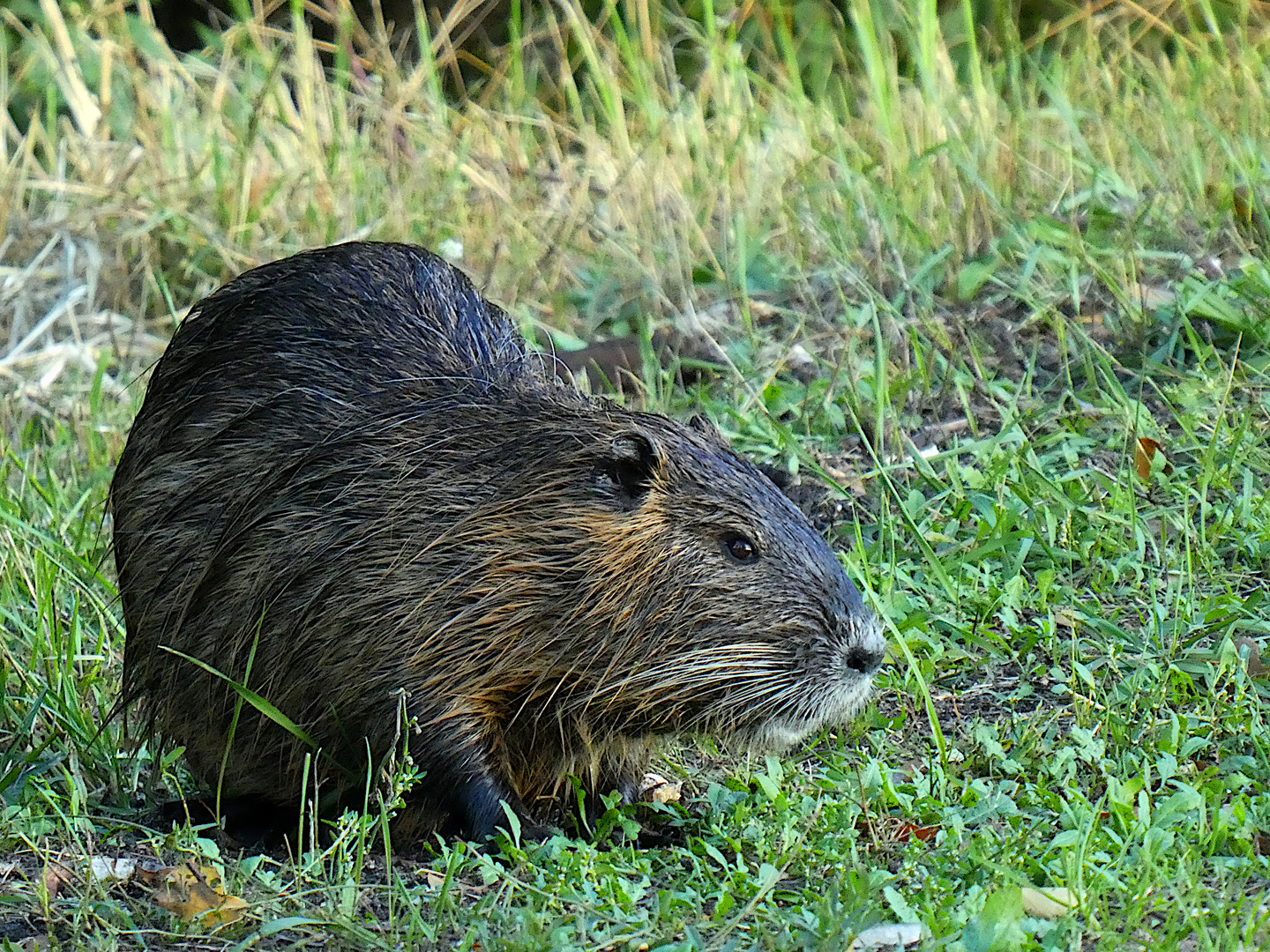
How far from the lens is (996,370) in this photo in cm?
439

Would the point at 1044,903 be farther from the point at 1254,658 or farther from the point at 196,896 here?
the point at 196,896

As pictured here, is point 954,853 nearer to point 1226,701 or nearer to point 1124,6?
point 1226,701

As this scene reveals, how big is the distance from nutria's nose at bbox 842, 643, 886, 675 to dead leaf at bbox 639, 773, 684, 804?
19.9 inches

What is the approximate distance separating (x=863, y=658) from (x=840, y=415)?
163 cm

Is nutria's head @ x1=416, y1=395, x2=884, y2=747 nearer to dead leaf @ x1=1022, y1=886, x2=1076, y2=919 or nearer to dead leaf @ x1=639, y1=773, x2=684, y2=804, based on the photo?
dead leaf @ x1=639, y1=773, x2=684, y2=804

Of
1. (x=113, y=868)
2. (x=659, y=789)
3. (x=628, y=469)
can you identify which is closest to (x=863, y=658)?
(x=628, y=469)

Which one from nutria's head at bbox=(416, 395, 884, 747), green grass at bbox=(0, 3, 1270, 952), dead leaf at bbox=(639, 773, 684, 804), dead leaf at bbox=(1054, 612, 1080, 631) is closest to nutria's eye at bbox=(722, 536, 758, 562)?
nutria's head at bbox=(416, 395, 884, 747)

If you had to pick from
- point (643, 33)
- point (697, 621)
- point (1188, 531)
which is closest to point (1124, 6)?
point (643, 33)

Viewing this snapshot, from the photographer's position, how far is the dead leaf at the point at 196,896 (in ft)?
7.76

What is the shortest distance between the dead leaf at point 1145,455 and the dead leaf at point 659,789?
1.34 m

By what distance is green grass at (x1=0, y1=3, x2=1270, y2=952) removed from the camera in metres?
2.42

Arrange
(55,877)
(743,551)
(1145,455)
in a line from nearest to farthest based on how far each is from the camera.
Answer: (55,877) → (743,551) → (1145,455)

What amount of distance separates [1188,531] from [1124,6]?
3336 mm

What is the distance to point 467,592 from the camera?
106 inches
